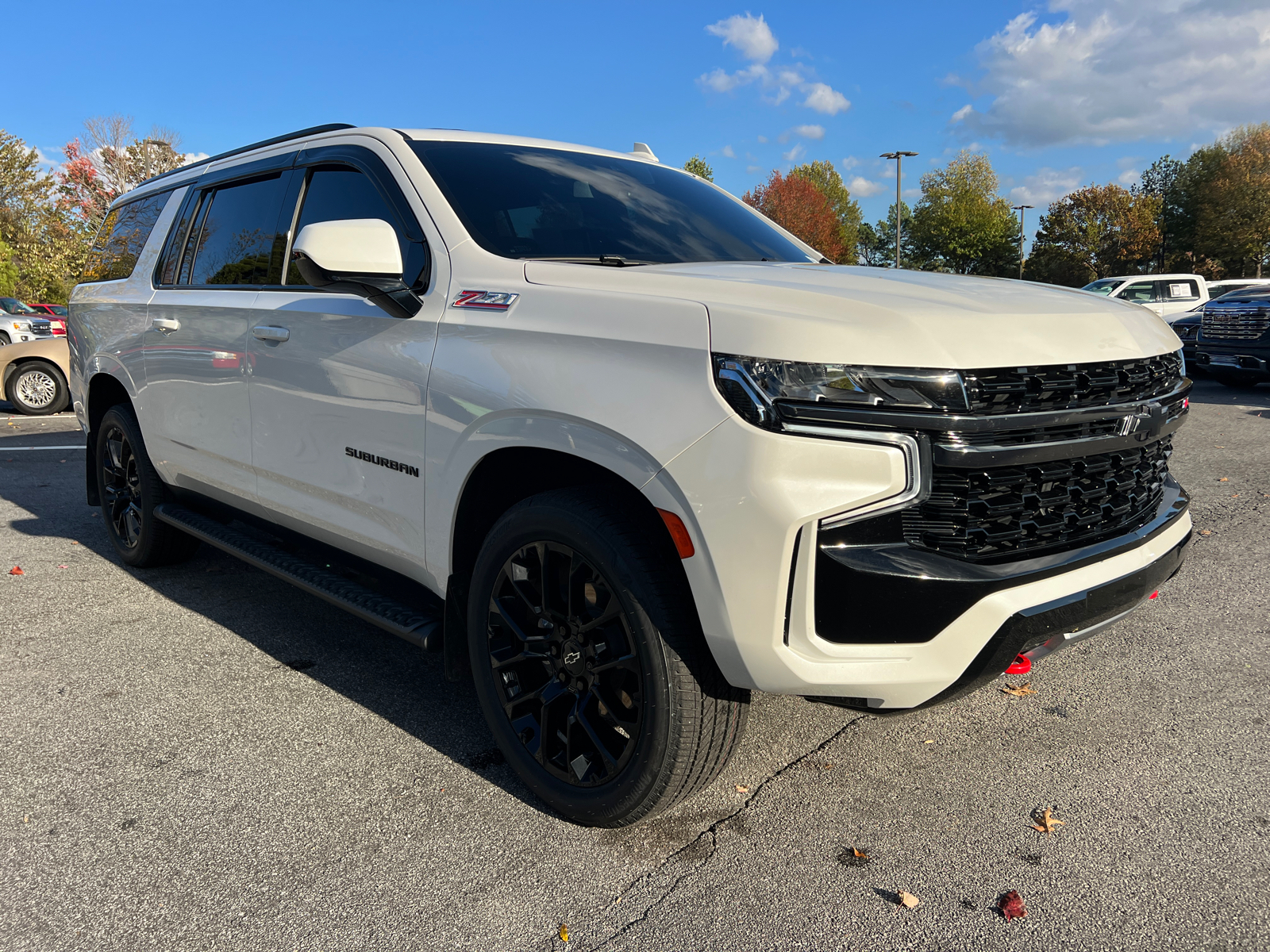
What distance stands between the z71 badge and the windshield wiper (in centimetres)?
18

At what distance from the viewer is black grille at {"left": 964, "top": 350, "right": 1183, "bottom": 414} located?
2.04 m

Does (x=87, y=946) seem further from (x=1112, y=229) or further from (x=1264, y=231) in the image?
(x=1112, y=229)

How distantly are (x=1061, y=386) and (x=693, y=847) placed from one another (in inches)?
60.3

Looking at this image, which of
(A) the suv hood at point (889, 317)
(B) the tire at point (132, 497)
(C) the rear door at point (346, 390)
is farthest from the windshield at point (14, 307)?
(A) the suv hood at point (889, 317)

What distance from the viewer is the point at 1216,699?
10.8 ft

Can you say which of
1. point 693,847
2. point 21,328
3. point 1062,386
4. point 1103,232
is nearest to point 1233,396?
point 1062,386

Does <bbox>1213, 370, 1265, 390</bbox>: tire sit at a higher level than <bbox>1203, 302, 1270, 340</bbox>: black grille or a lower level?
lower

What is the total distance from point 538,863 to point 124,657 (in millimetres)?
2371

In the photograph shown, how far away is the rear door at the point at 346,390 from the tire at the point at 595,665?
0.45 metres

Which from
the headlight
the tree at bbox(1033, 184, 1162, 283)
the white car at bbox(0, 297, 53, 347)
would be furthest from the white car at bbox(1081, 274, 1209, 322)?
the tree at bbox(1033, 184, 1162, 283)

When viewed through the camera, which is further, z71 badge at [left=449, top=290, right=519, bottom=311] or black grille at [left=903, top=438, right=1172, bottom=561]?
z71 badge at [left=449, top=290, right=519, bottom=311]

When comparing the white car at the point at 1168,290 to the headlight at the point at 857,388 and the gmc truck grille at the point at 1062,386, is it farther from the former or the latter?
the headlight at the point at 857,388

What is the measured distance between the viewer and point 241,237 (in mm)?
3914

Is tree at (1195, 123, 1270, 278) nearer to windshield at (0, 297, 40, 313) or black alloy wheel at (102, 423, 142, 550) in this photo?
windshield at (0, 297, 40, 313)
